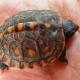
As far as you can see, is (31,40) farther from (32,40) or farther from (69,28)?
(69,28)

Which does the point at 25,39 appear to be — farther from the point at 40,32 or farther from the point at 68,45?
the point at 68,45

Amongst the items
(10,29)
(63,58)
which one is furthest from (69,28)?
(10,29)

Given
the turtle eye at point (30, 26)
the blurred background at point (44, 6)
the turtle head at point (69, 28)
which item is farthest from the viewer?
the blurred background at point (44, 6)

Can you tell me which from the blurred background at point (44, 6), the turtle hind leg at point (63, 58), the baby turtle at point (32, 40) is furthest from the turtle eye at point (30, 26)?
the blurred background at point (44, 6)

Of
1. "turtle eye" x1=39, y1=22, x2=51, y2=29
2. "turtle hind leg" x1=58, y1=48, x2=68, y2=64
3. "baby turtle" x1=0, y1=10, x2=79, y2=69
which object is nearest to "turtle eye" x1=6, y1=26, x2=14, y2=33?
"baby turtle" x1=0, y1=10, x2=79, y2=69

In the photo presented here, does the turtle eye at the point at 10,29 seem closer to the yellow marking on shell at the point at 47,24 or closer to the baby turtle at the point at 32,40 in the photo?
the baby turtle at the point at 32,40

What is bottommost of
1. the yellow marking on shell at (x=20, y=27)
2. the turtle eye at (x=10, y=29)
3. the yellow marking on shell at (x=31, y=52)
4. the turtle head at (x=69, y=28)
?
the yellow marking on shell at (x=31, y=52)

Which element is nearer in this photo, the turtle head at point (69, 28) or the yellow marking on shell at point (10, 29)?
the yellow marking on shell at point (10, 29)

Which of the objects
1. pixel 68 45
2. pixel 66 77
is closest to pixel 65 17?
pixel 68 45

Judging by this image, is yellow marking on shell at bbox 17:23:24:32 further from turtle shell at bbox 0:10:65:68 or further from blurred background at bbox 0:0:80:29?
blurred background at bbox 0:0:80:29
